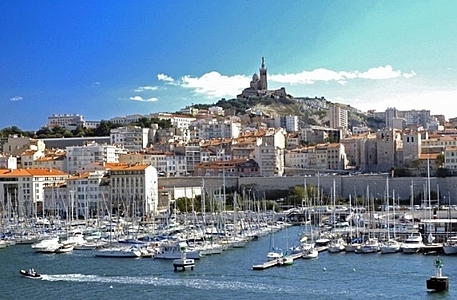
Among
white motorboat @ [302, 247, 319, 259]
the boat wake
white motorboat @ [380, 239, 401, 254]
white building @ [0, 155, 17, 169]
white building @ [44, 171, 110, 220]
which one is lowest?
the boat wake

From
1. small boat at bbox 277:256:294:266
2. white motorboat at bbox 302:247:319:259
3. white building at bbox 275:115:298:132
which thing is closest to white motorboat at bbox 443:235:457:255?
white motorboat at bbox 302:247:319:259

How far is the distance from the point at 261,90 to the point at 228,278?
208ft

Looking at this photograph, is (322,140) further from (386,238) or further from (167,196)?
(386,238)

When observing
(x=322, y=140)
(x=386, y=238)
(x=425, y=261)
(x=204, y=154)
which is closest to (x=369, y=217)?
(x=386, y=238)

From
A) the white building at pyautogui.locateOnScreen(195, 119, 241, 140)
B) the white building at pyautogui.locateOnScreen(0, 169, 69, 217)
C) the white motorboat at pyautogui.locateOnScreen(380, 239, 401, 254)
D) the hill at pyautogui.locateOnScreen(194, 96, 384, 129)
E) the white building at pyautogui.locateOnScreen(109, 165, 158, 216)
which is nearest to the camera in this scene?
the white motorboat at pyautogui.locateOnScreen(380, 239, 401, 254)

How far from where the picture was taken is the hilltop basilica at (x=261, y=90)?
3125 inches

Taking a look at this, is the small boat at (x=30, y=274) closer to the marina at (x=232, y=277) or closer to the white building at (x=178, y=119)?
the marina at (x=232, y=277)

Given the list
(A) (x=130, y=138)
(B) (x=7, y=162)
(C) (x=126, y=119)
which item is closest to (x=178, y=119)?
(C) (x=126, y=119)

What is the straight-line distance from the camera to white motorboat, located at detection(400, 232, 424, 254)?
20875mm

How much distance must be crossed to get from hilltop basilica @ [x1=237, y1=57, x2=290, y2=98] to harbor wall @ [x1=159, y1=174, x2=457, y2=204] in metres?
42.3

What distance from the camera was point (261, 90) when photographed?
80.3 meters

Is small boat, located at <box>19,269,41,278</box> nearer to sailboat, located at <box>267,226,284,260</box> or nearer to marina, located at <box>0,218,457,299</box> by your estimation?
marina, located at <box>0,218,457,299</box>

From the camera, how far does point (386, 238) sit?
2280cm

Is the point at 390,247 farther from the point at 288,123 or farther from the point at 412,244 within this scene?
the point at 288,123
